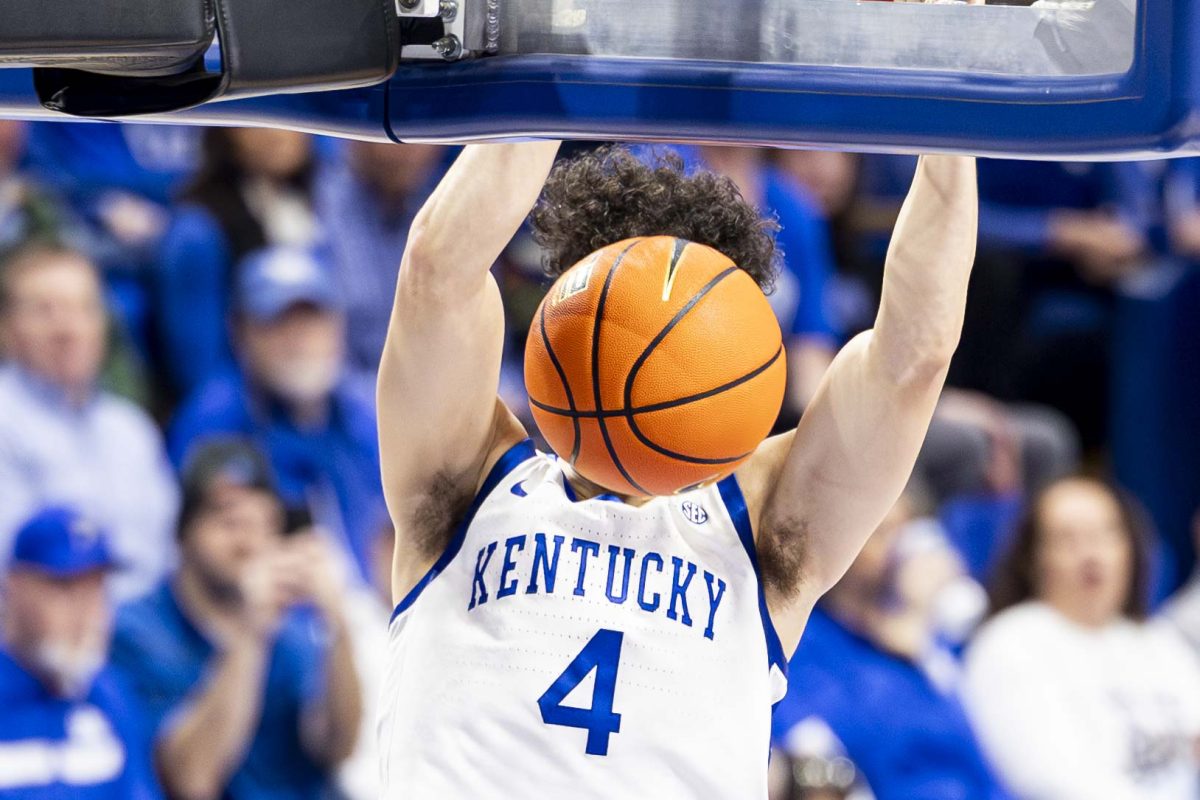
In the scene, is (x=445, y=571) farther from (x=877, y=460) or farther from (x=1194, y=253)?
(x=1194, y=253)

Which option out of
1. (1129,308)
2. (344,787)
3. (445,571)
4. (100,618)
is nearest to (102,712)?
(100,618)

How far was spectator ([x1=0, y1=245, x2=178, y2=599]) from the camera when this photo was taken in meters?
4.66

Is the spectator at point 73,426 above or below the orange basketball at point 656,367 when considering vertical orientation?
below

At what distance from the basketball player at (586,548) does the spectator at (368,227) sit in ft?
8.37

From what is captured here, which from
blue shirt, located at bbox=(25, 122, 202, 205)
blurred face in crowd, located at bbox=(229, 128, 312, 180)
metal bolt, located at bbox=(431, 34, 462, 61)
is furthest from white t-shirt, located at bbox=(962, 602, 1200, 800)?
metal bolt, located at bbox=(431, 34, 462, 61)

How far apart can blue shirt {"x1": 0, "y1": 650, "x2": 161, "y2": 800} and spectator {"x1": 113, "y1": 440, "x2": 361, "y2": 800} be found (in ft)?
0.23

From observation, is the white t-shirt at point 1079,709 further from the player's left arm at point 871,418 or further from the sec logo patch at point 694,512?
the sec logo patch at point 694,512

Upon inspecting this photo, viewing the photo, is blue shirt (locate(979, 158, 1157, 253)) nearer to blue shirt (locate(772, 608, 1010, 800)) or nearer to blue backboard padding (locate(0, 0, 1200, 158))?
blue shirt (locate(772, 608, 1010, 800))

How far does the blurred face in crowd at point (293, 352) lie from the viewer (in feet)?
16.6

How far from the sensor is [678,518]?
2.78 metres

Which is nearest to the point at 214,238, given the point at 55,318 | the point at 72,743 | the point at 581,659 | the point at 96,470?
the point at 55,318

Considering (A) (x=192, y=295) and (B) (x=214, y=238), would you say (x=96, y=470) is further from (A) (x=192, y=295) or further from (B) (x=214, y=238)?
(B) (x=214, y=238)

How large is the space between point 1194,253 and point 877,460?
4231mm

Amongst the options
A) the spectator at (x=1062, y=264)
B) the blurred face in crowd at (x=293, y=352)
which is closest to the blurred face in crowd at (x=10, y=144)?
the blurred face in crowd at (x=293, y=352)
